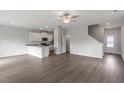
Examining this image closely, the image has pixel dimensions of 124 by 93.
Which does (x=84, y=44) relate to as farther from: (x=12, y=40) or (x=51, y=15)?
(x=12, y=40)

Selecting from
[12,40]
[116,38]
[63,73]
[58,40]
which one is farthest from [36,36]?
[116,38]

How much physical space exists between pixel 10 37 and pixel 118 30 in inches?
376

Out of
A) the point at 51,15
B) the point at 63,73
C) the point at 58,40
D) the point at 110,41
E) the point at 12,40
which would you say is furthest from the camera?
the point at 110,41

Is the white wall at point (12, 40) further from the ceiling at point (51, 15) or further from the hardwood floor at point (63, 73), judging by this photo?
the hardwood floor at point (63, 73)

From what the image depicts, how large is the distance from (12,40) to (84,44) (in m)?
6.10

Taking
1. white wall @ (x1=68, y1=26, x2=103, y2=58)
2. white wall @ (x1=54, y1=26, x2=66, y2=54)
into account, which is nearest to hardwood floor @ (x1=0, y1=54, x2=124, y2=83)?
white wall @ (x1=68, y1=26, x2=103, y2=58)

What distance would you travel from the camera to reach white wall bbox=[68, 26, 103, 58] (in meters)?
5.93

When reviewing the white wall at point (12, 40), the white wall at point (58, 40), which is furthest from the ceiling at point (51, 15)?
the white wall at point (58, 40)

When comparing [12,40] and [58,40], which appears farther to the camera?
[58,40]

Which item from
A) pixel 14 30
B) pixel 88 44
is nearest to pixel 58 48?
pixel 88 44

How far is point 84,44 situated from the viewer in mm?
6629

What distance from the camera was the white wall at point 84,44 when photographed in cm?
593

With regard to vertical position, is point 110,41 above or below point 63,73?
above
